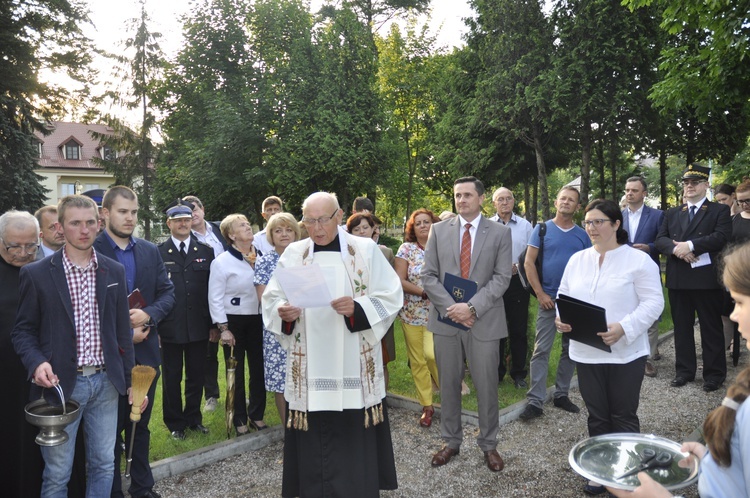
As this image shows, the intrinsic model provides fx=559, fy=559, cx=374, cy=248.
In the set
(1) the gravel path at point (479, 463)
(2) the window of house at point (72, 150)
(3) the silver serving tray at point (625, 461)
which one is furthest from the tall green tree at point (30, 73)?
(2) the window of house at point (72, 150)

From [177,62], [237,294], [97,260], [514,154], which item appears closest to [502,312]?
[237,294]

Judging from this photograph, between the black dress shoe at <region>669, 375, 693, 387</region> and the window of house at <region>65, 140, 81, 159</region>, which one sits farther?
the window of house at <region>65, 140, 81, 159</region>

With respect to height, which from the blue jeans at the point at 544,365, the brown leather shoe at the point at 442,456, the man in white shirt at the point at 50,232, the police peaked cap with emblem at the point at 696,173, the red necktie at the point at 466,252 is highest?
the police peaked cap with emblem at the point at 696,173

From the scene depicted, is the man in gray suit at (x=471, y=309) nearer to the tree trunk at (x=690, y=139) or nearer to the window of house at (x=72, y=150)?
the tree trunk at (x=690, y=139)

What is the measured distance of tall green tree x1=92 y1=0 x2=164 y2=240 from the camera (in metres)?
30.3

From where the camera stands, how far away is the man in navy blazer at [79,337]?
11.5 ft

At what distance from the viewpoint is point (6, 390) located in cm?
407

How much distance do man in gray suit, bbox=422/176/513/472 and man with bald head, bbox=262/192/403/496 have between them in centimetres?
101

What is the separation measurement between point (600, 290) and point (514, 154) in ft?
74.6

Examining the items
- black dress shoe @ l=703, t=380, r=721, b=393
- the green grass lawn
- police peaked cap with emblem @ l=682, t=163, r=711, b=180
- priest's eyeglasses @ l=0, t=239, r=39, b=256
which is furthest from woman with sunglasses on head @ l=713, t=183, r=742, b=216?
priest's eyeglasses @ l=0, t=239, r=39, b=256

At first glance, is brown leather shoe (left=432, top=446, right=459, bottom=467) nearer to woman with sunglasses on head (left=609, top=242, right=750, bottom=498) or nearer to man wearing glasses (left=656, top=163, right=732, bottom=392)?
woman with sunglasses on head (left=609, top=242, right=750, bottom=498)

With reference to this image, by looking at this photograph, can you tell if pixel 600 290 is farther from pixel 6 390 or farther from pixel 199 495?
pixel 6 390

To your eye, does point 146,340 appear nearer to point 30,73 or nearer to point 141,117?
point 30,73

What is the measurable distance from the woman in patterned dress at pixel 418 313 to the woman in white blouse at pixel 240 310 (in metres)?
1.69
